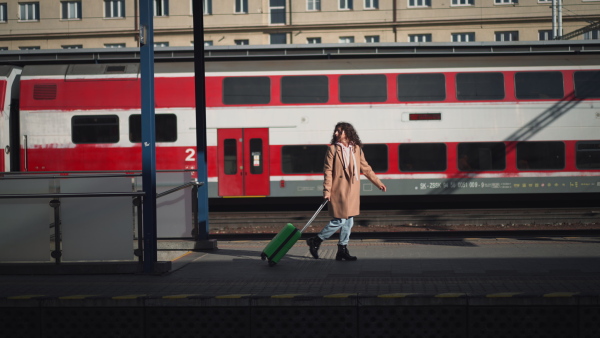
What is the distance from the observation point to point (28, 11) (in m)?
42.7

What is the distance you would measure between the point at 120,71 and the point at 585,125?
1131 centimetres

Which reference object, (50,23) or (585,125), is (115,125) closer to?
(585,125)

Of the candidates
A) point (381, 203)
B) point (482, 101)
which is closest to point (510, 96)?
point (482, 101)

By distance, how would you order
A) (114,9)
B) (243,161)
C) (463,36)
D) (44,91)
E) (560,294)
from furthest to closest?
(114,9)
(463,36)
(243,161)
(44,91)
(560,294)

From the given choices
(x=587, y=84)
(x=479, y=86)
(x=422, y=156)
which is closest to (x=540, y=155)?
(x=587, y=84)

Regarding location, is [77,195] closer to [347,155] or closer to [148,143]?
[148,143]

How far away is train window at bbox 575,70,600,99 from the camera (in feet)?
53.3

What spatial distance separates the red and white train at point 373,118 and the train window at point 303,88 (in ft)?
0.08

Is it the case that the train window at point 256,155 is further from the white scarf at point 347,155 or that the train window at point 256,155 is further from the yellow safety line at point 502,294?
the yellow safety line at point 502,294

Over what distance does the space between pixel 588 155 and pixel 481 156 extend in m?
2.57

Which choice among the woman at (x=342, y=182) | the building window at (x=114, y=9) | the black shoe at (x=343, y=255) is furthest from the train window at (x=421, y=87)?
the building window at (x=114, y=9)

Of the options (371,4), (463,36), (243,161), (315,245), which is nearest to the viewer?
(315,245)

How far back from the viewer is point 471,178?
644 inches

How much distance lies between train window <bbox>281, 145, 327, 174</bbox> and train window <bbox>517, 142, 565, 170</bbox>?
15.7ft
